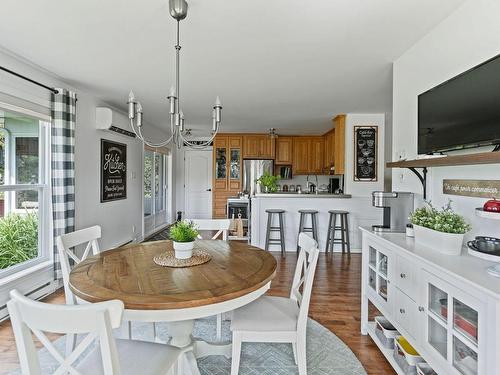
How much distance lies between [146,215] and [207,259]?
516 centimetres

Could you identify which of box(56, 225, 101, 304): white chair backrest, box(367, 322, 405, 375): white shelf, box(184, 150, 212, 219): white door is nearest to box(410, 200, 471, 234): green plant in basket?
box(367, 322, 405, 375): white shelf

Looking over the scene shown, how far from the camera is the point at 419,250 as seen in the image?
1.70m

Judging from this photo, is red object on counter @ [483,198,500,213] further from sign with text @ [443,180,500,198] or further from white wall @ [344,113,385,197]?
white wall @ [344,113,385,197]

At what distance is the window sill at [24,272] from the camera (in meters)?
2.72

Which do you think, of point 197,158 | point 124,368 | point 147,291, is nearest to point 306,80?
point 147,291

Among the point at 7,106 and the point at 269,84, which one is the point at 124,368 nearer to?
the point at 7,106

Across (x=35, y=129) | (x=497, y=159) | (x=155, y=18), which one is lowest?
(x=497, y=159)

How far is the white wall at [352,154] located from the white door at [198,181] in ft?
14.8

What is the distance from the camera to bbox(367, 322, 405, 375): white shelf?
188 centimetres

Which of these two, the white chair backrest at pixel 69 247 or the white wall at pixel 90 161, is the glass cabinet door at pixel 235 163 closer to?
the white wall at pixel 90 161

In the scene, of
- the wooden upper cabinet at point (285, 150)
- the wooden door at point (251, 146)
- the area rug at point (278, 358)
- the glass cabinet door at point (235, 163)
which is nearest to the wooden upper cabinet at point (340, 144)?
the wooden upper cabinet at point (285, 150)

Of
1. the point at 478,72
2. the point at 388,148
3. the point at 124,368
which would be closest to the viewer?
the point at 124,368

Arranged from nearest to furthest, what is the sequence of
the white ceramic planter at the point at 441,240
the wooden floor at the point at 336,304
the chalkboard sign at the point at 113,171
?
1. the white ceramic planter at the point at 441,240
2. the wooden floor at the point at 336,304
3. the chalkboard sign at the point at 113,171

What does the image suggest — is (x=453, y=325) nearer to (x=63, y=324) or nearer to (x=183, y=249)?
(x=183, y=249)
